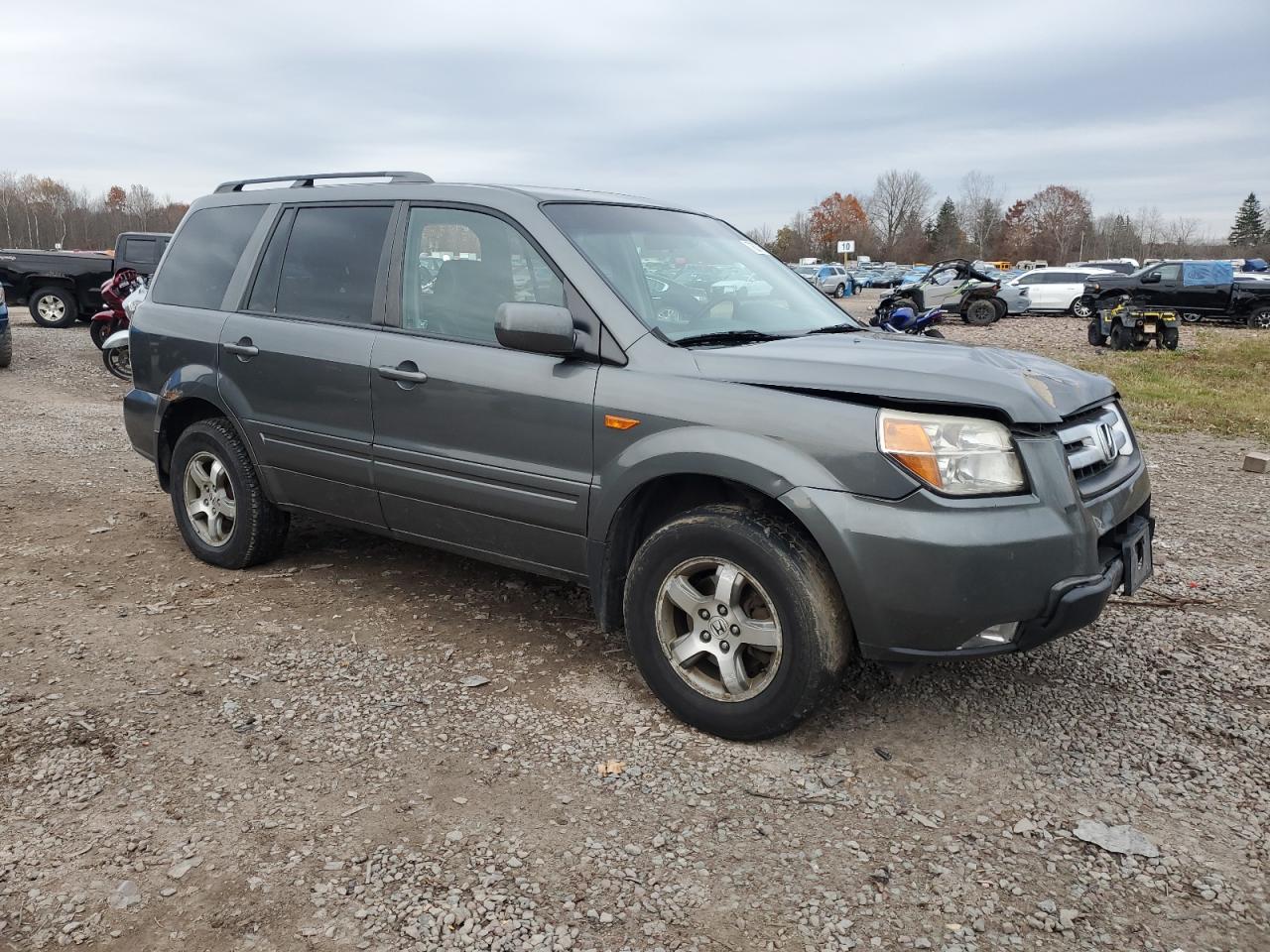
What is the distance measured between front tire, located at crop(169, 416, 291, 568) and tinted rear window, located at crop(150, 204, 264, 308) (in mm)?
665

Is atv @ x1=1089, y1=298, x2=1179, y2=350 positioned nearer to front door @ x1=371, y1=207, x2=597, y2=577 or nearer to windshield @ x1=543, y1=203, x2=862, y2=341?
windshield @ x1=543, y1=203, x2=862, y2=341

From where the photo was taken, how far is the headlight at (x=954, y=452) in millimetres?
2881

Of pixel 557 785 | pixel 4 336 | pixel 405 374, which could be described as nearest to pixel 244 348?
pixel 405 374

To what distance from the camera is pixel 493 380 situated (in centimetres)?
371

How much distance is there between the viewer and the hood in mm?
2926

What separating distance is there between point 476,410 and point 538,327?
53 cm

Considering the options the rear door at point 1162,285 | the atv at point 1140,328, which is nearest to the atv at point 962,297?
the rear door at point 1162,285

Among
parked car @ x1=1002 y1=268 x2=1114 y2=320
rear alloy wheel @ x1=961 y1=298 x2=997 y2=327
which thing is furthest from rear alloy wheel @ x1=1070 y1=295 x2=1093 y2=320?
rear alloy wheel @ x1=961 y1=298 x2=997 y2=327

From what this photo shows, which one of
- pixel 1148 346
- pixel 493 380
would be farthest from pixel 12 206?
pixel 493 380

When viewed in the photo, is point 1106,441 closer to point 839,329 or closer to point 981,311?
point 839,329

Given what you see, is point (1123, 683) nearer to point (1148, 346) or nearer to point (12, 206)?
point (1148, 346)

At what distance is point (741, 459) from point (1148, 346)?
17.1 metres

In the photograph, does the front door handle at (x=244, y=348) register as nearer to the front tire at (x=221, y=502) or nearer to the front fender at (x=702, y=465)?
the front tire at (x=221, y=502)

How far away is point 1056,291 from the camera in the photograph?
85.6 feet
